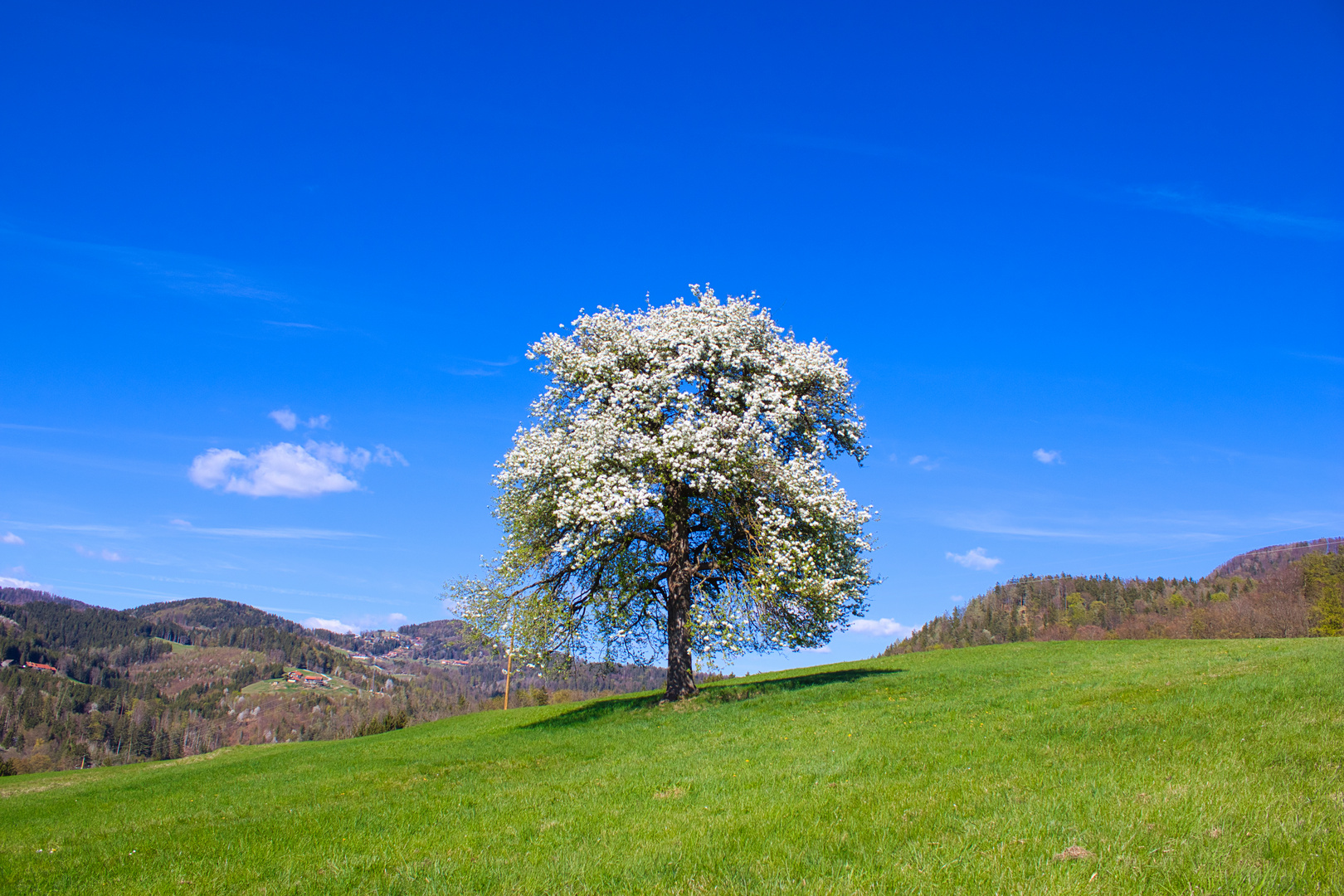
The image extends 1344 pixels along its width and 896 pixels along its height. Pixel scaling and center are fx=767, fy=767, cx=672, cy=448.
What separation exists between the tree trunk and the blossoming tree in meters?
0.06

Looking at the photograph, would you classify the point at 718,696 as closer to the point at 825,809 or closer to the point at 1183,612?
the point at 825,809

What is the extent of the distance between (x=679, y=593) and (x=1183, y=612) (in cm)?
14630

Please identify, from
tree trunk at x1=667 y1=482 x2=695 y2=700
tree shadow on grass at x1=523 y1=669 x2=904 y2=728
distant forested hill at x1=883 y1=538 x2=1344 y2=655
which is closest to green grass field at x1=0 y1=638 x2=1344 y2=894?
tree shadow on grass at x1=523 y1=669 x2=904 y2=728

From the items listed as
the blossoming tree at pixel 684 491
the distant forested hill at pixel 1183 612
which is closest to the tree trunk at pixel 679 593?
the blossoming tree at pixel 684 491

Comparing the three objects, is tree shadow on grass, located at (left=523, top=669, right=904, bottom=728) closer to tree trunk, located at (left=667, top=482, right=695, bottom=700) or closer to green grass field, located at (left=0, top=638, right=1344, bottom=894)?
tree trunk, located at (left=667, top=482, right=695, bottom=700)

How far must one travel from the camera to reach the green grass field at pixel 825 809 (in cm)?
728

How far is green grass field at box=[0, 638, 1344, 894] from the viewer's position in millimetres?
7281

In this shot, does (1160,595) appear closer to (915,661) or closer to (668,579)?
(915,661)

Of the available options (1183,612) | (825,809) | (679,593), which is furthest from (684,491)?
(1183,612)

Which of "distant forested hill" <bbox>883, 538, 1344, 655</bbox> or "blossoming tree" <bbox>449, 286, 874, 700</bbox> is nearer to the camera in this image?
"blossoming tree" <bbox>449, 286, 874, 700</bbox>

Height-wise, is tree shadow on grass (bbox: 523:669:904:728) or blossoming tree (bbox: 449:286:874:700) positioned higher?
blossoming tree (bbox: 449:286:874:700)

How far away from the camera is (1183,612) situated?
139125mm

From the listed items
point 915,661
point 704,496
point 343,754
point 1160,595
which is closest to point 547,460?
point 704,496

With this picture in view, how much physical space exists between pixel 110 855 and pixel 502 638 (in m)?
16.0
